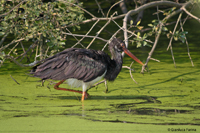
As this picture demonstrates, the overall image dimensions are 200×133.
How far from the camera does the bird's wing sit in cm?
607

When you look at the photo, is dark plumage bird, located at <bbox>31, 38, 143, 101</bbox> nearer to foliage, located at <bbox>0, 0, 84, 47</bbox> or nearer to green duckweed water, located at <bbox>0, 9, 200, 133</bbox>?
green duckweed water, located at <bbox>0, 9, 200, 133</bbox>

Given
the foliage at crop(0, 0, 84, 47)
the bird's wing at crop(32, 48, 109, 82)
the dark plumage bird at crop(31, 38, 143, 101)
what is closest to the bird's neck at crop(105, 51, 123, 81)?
the dark plumage bird at crop(31, 38, 143, 101)

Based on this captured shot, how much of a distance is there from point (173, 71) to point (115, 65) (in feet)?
7.78

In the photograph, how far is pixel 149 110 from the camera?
18.2ft

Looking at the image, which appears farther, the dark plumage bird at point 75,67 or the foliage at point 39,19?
the foliage at point 39,19

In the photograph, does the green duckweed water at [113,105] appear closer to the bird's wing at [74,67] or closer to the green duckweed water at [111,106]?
the green duckweed water at [111,106]

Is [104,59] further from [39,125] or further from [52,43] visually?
[39,125]

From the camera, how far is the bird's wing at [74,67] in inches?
239

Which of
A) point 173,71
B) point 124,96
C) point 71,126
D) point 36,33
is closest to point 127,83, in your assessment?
point 124,96

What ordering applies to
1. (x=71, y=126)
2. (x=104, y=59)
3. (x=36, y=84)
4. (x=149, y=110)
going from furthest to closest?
(x=36, y=84), (x=104, y=59), (x=149, y=110), (x=71, y=126)

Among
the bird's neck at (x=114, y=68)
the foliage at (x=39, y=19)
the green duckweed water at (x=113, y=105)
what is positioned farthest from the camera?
the foliage at (x=39, y=19)

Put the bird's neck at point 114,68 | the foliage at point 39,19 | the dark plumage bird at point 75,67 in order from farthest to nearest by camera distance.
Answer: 1. the foliage at point 39,19
2. the bird's neck at point 114,68
3. the dark plumage bird at point 75,67

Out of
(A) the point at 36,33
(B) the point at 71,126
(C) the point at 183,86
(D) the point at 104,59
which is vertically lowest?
(B) the point at 71,126

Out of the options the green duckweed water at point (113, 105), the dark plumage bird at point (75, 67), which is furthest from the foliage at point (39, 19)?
the green duckweed water at point (113, 105)
